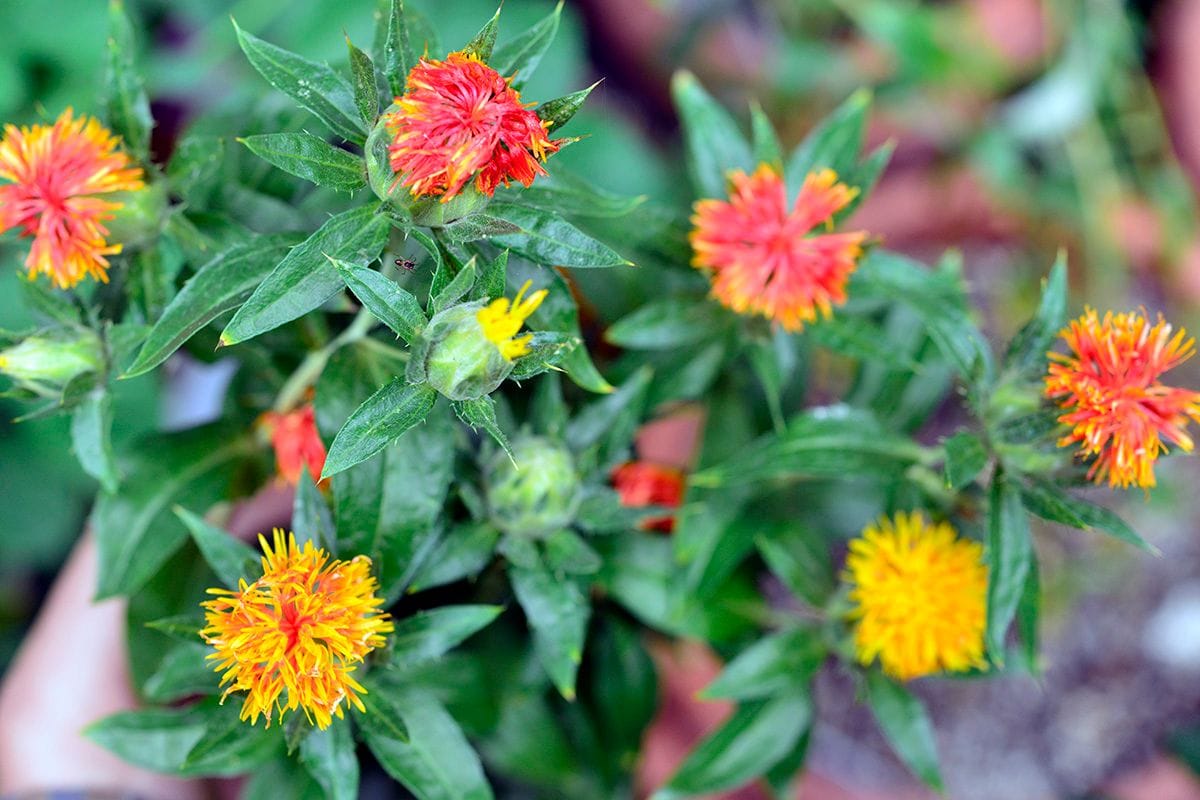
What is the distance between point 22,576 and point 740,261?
3.69 feet

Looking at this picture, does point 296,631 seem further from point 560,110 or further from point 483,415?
point 560,110

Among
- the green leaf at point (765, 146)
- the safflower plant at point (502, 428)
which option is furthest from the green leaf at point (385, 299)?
the green leaf at point (765, 146)

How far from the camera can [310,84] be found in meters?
0.51

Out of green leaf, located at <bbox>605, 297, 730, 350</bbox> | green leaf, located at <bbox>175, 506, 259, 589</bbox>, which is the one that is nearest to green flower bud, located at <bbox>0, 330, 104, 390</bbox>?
green leaf, located at <bbox>175, 506, 259, 589</bbox>

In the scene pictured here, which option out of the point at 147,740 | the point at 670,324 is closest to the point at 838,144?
the point at 670,324

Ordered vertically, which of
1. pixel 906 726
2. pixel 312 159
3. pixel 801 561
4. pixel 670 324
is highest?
pixel 312 159

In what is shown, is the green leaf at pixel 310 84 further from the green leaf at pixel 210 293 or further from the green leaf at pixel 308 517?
the green leaf at pixel 308 517

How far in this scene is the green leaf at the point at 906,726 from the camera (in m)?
0.72

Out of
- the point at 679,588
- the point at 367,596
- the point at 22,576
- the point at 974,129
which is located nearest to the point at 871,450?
the point at 679,588

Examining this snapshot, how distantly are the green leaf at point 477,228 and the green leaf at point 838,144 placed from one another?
1.10 ft

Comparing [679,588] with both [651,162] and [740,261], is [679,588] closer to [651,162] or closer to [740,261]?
[740,261]

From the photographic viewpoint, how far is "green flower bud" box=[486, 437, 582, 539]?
1.96 feet

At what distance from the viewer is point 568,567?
0.61m

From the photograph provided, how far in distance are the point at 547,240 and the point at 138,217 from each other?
0.86 ft
